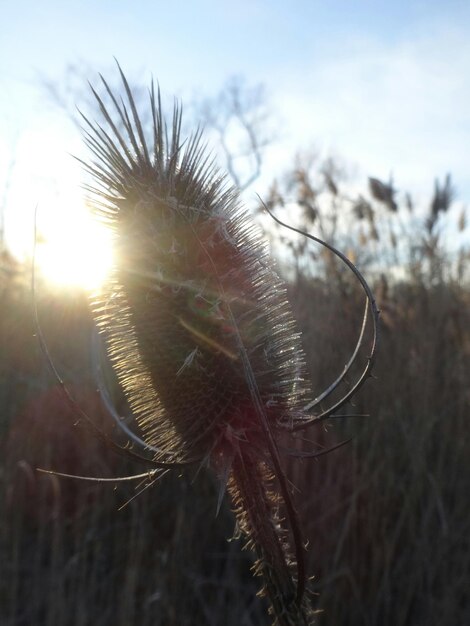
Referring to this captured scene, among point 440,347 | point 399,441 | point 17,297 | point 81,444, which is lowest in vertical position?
point 399,441

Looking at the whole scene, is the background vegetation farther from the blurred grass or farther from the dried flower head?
the dried flower head

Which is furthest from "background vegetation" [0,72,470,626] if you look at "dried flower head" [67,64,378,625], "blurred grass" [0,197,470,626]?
"dried flower head" [67,64,378,625]

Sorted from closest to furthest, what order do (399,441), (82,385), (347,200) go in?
1. (399,441)
2. (82,385)
3. (347,200)

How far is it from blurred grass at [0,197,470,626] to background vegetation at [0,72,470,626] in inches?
0.4

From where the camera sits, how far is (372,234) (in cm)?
514

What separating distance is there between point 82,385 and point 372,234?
2538mm

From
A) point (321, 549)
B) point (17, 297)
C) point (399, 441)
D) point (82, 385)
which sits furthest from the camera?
point (17, 297)

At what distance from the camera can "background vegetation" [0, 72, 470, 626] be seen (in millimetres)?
3254

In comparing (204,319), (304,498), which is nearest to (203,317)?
(204,319)

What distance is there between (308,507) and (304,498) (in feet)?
0.17

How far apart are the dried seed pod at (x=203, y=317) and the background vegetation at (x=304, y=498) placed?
1.95 metres

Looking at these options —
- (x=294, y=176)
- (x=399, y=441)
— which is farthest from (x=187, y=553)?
(x=294, y=176)

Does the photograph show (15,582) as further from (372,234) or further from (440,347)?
(372,234)

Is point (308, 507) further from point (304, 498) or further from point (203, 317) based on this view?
point (203, 317)
